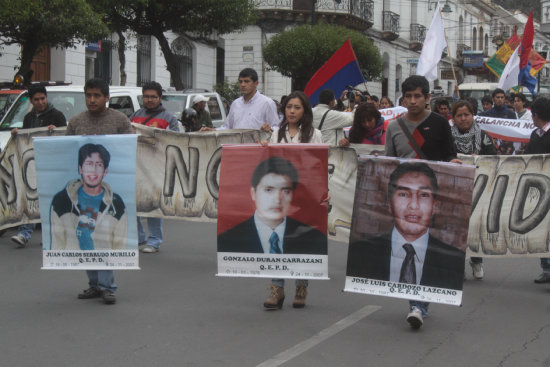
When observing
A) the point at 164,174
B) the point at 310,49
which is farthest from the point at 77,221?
the point at 310,49

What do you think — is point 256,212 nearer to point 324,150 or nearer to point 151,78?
point 324,150

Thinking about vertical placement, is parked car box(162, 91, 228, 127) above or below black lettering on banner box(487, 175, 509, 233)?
above

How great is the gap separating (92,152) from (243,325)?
1883mm

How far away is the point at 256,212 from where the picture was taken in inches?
249

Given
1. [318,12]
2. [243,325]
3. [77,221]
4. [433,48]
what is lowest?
[243,325]

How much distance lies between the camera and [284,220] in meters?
6.29

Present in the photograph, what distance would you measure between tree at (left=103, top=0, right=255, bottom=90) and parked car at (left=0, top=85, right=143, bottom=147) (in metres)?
9.44

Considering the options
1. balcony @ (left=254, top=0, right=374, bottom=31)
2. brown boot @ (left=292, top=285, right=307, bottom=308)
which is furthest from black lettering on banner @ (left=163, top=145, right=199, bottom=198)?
balcony @ (left=254, top=0, right=374, bottom=31)

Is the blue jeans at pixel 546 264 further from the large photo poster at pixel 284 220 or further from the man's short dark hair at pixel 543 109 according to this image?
the large photo poster at pixel 284 220

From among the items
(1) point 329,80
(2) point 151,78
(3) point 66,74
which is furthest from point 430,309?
(2) point 151,78

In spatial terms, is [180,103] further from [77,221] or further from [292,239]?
[292,239]

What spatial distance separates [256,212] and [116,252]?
1.21m

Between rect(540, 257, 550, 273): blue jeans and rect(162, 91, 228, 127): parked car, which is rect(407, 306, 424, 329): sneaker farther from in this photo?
rect(162, 91, 228, 127): parked car

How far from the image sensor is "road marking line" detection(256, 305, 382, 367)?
5152 mm
